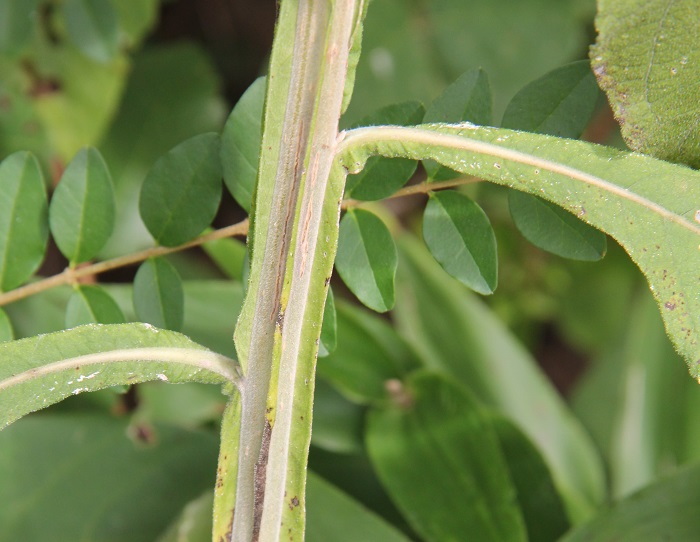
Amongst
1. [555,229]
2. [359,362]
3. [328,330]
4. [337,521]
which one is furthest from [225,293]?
[555,229]

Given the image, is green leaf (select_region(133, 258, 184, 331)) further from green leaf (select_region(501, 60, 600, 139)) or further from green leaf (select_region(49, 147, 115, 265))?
green leaf (select_region(501, 60, 600, 139))

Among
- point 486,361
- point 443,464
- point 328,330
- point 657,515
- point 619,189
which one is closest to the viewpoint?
point 619,189

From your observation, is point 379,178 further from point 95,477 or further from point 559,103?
point 95,477

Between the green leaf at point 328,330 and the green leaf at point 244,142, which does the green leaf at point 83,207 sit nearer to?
the green leaf at point 244,142

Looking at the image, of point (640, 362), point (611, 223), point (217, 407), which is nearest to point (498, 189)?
point (640, 362)

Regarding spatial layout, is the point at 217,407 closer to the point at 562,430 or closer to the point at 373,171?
the point at 562,430
